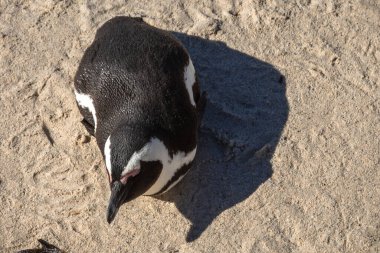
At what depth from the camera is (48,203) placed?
4.88 meters

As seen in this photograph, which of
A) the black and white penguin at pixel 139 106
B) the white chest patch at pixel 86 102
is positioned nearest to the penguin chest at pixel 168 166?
the black and white penguin at pixel 139 106

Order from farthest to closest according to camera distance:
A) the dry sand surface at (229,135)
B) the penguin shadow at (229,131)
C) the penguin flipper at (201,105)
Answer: the penguin flipper at (201,105), the penguin shadow at (229,131), the dry sand surface at (229,135)

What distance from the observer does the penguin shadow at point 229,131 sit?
15.5 ft

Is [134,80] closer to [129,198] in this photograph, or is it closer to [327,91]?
[129,198]

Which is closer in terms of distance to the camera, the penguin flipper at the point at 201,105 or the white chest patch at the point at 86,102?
the white chest patch at the point at 86,102

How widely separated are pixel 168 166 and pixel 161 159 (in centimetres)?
11

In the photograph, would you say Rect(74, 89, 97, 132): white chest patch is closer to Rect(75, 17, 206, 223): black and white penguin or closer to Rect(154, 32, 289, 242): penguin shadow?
Rect(75, 17, 206, 223): black and white penguin

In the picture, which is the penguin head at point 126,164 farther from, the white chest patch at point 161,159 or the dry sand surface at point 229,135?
the dry sand surface at point 229,135

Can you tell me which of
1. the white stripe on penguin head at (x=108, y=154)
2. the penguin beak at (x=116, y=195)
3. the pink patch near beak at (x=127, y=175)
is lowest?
the penguin beak at (x=116, y=195)

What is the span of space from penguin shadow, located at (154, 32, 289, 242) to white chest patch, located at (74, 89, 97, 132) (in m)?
0.68

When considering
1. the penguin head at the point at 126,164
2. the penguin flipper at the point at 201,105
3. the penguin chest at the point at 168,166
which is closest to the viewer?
the penguin head at the point at 126,164

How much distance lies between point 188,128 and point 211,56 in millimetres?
957

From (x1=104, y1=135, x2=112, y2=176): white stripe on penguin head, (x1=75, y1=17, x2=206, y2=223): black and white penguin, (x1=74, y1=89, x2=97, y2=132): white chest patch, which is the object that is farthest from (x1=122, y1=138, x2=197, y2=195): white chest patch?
(x1=74, y1=89, x2=97, y2=132): white chest patch

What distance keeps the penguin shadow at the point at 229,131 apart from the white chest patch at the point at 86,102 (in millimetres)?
681
